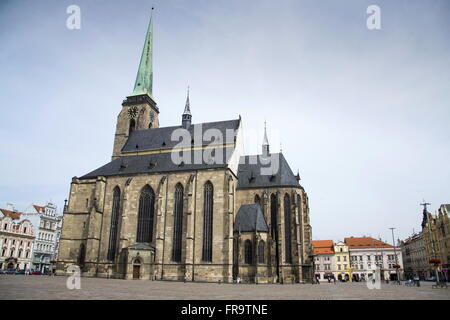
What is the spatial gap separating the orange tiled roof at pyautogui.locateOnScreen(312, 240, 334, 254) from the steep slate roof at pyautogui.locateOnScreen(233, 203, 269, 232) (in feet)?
147

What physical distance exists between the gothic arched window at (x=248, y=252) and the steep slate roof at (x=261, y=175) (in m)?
8.60

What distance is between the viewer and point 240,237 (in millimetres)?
39031

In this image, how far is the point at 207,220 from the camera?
3962 centimetres

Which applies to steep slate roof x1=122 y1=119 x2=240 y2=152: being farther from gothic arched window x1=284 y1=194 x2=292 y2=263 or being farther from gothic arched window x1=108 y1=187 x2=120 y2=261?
Answer: gothic arched window x1=284 y1=194 x2=292 y2=263

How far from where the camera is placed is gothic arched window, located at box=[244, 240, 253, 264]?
38.3 meters

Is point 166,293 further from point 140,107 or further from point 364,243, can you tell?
point 364,243

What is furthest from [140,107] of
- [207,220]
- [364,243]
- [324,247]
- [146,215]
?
[364,243]

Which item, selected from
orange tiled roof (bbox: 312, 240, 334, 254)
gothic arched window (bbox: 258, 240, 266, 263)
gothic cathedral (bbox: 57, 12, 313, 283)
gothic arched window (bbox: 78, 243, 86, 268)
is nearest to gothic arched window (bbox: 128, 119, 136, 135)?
gothic cathedral (bbox: 57, 12, 313, 283)

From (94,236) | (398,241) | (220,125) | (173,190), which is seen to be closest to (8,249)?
(94,236)

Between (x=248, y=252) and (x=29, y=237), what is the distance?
46646 millimetres

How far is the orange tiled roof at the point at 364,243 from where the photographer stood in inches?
3125

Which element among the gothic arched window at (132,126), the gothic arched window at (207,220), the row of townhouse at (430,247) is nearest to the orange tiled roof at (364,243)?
the row of townhouse at (430,247)

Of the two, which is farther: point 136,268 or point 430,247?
point 430,247
